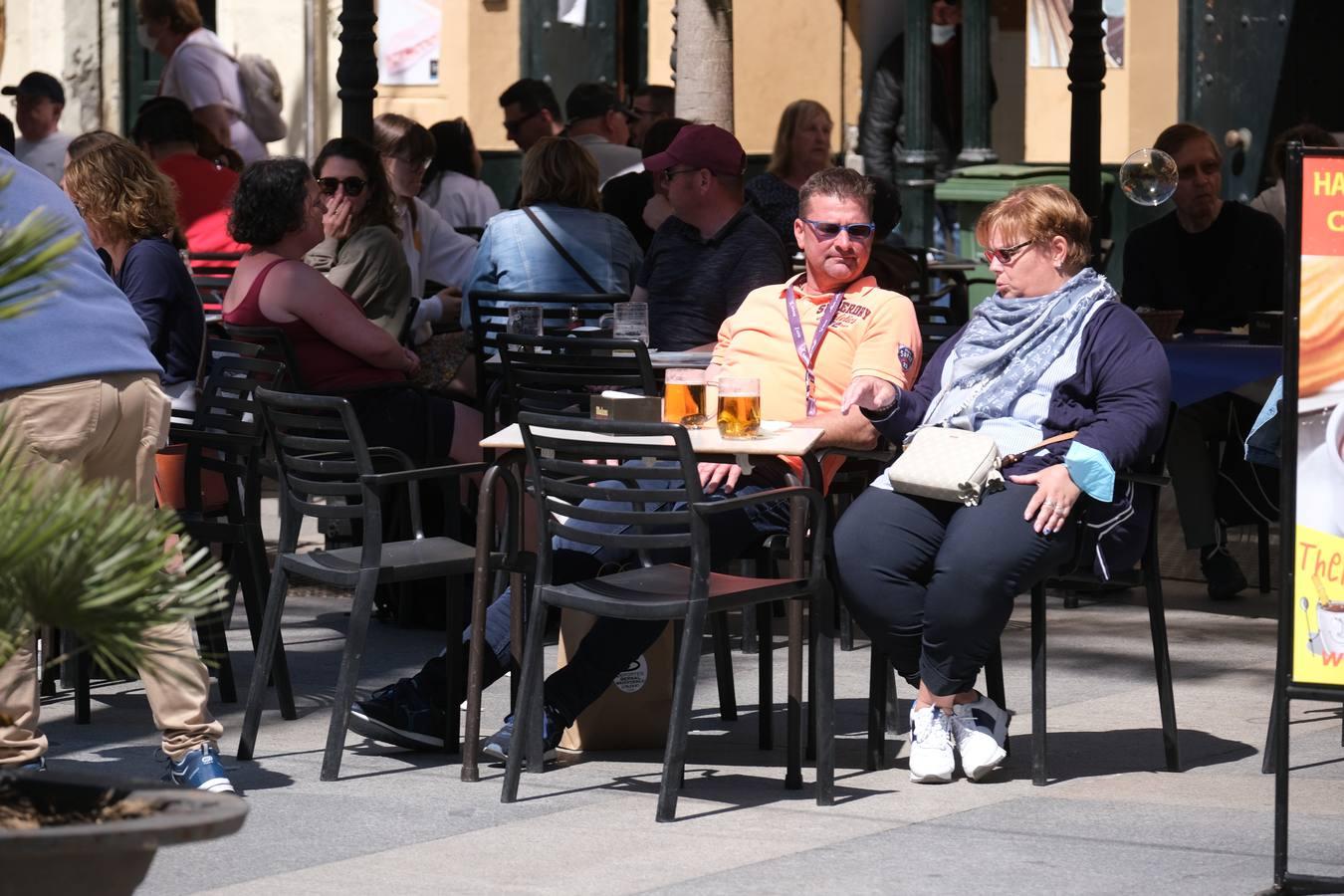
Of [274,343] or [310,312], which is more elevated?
[310,312]

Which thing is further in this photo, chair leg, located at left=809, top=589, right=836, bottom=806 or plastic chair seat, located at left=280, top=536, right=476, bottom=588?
plastic chair seat, located at left=280, top=536, right=476, bottom=588

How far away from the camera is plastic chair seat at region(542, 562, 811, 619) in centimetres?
548

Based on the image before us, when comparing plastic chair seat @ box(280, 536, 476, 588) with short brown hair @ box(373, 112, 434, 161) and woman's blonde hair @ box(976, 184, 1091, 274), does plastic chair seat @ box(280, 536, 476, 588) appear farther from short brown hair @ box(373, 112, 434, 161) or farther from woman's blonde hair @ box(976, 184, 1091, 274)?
short brown hair @ box(373, 112, 434, 161)

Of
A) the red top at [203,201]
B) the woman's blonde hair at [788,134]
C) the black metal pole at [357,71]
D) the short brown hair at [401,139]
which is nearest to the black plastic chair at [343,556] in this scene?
the red top at [203,201]

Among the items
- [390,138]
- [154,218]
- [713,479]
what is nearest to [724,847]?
[713,479]

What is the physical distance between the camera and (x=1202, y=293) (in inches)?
365

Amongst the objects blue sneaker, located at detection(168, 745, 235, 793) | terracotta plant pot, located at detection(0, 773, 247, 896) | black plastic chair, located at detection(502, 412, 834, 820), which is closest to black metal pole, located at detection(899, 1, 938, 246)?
black plastic chair, located at detection(502, 412, 834, 820)

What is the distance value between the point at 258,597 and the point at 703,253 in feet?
6.79

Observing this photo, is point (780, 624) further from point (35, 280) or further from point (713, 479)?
point (35, 280)

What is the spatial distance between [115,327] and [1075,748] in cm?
273

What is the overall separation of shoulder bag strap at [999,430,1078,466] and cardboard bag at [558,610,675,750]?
1016 mm

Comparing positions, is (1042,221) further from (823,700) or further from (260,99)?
(260,99)

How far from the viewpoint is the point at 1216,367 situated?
8125 mm

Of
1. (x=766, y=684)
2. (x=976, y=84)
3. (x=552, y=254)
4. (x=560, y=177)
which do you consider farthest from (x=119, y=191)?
(x=976, y=84)
